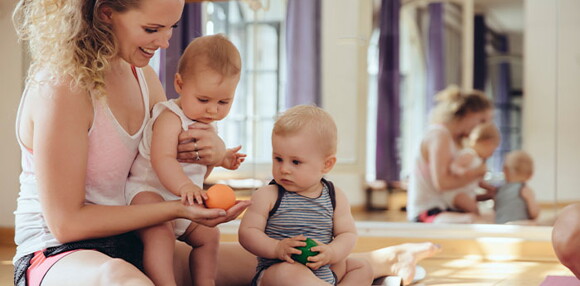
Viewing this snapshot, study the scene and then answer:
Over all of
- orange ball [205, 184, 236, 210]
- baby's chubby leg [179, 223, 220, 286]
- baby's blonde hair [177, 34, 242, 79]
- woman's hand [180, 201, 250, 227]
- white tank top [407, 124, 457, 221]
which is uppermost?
baby's blonde hair [177, 34, 242, 79]

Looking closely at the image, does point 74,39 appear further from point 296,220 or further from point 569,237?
point 569,237

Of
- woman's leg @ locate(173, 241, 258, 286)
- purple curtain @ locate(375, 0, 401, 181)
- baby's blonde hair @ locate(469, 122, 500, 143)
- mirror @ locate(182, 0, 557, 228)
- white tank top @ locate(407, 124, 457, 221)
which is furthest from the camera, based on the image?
purple curtain @ locate(375, 0, 401, 181)

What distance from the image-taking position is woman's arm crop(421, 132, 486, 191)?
339 cm

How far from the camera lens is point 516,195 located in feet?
12.2

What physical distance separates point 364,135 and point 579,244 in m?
3.57

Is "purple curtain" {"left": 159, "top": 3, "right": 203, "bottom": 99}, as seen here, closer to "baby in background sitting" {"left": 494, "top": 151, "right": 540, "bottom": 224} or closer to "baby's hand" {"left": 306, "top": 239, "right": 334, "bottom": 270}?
"baby's hand" {"left": 306, "top": 239, "right": 334, "bottom": 270}

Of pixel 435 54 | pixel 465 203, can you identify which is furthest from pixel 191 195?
pixel 435 54

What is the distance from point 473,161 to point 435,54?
5.03ft

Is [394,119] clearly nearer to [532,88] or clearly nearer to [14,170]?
[532,88]

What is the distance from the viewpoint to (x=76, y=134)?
1.41 metres

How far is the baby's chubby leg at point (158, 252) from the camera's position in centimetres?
148

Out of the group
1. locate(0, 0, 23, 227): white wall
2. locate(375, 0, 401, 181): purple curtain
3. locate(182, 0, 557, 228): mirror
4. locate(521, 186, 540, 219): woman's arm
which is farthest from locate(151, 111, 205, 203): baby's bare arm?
locate(375, 0, 401, 181): purple curtain

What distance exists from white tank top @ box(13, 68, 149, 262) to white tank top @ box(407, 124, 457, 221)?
204cm

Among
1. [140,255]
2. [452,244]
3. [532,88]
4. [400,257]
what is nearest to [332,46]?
[532,88]
